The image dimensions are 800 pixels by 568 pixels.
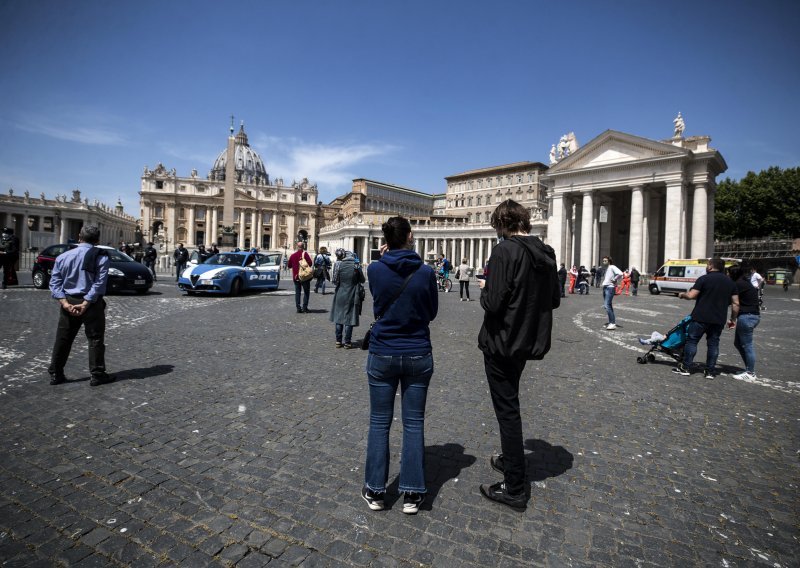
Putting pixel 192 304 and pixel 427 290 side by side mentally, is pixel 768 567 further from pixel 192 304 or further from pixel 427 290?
pixel 192 304

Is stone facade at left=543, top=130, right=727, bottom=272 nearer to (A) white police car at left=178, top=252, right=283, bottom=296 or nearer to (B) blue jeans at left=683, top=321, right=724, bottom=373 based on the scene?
(A) white police car at left=178, top=252, right=283, bottom=296

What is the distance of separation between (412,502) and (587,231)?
43567 mm

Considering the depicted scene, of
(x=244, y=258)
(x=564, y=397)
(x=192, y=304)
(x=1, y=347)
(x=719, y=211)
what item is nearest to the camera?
(x=564, y=397)

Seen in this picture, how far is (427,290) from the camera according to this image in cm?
303

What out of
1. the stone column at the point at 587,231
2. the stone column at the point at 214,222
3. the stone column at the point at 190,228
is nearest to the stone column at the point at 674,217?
the stone column at the point at 587,231

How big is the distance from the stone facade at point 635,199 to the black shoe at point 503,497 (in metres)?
39.2

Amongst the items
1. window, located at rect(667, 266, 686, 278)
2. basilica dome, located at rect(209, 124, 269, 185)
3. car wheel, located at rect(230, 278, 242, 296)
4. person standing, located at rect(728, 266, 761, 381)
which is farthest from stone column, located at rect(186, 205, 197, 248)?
person standing, located at rect(728, 266, 761, 381)

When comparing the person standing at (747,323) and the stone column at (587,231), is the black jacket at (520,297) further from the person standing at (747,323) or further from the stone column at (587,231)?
the stone column at (587,231)

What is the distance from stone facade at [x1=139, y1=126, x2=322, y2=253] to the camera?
98.1m

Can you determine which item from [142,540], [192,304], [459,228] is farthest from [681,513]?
[459,228]

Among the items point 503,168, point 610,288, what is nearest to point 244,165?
point 503,168

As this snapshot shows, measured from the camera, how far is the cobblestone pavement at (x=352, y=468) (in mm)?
2592

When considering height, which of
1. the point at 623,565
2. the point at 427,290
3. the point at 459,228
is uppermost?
the point at 459,228

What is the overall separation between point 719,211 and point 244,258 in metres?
65.2
